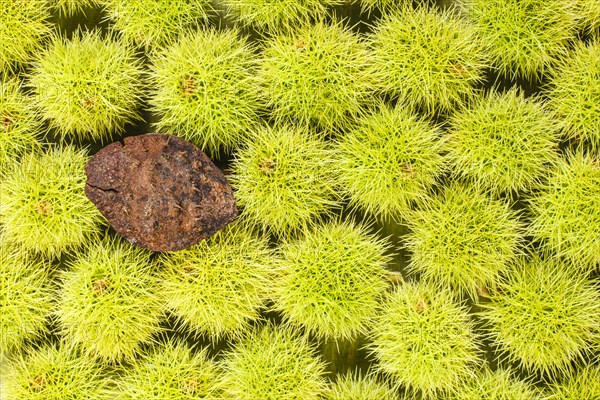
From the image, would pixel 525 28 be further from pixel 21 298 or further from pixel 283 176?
pixel 21 298

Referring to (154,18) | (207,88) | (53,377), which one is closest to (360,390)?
(53,377)

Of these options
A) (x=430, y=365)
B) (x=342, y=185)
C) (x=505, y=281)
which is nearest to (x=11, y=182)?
(x=342, y=185)

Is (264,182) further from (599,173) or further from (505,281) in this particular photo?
(599,173)

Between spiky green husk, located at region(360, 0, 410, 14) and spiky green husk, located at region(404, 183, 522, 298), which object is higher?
spiky green husk, located at region(360, 0, 410, 14)

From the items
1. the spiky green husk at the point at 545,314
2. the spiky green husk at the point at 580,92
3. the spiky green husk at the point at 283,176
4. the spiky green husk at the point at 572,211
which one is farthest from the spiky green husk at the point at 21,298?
the spiky green husk at the point at 580,92

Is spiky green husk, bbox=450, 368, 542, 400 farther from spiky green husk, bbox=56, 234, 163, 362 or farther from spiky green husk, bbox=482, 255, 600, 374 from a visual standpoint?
spiky green husk, bbox=56, 234, 163, 362

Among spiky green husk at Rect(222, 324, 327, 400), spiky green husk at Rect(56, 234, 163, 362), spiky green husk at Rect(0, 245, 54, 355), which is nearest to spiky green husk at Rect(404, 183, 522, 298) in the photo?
spiky green husk at Rect(222, 324, 327, 400)
